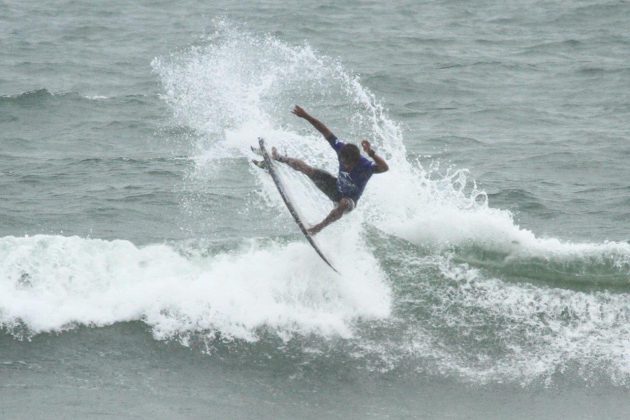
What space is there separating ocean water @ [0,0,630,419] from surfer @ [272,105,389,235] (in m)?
1.08

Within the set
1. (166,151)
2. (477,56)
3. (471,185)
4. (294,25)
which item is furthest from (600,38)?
(166,151)

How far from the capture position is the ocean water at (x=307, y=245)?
10945 millimetres

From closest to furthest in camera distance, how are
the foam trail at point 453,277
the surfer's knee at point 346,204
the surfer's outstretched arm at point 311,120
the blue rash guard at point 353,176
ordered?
the surfer's outstretched arm at point 311,120 → the blue rash guard at point 353,176 → the foam trail at point 453,277 → the surfer's knee at point 346,204

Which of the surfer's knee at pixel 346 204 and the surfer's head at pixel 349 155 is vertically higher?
the surfer's head at pixel 349 155

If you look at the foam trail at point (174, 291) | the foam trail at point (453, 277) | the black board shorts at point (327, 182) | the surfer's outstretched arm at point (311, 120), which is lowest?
the foam trail at point (174, 291)

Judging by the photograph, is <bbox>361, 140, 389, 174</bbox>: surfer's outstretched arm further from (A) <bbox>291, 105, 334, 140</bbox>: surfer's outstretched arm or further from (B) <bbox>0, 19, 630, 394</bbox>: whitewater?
(B) <bbox>0, 19, 630, 394</bbox>: whitewater

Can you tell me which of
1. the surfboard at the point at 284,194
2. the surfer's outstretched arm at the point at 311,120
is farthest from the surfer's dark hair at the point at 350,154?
the surfboard at the point at 284,194

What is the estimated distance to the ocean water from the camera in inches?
431

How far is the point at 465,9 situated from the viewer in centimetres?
2942

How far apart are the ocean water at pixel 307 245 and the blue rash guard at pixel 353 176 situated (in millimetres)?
1283

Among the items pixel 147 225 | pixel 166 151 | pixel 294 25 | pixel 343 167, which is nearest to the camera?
pixel 343 167

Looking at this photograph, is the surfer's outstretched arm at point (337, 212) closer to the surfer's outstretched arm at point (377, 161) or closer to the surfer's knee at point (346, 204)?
the surfer's knee at point (346, 204)

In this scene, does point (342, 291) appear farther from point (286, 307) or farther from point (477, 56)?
point (477, 56)

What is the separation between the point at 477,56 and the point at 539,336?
14175mm
